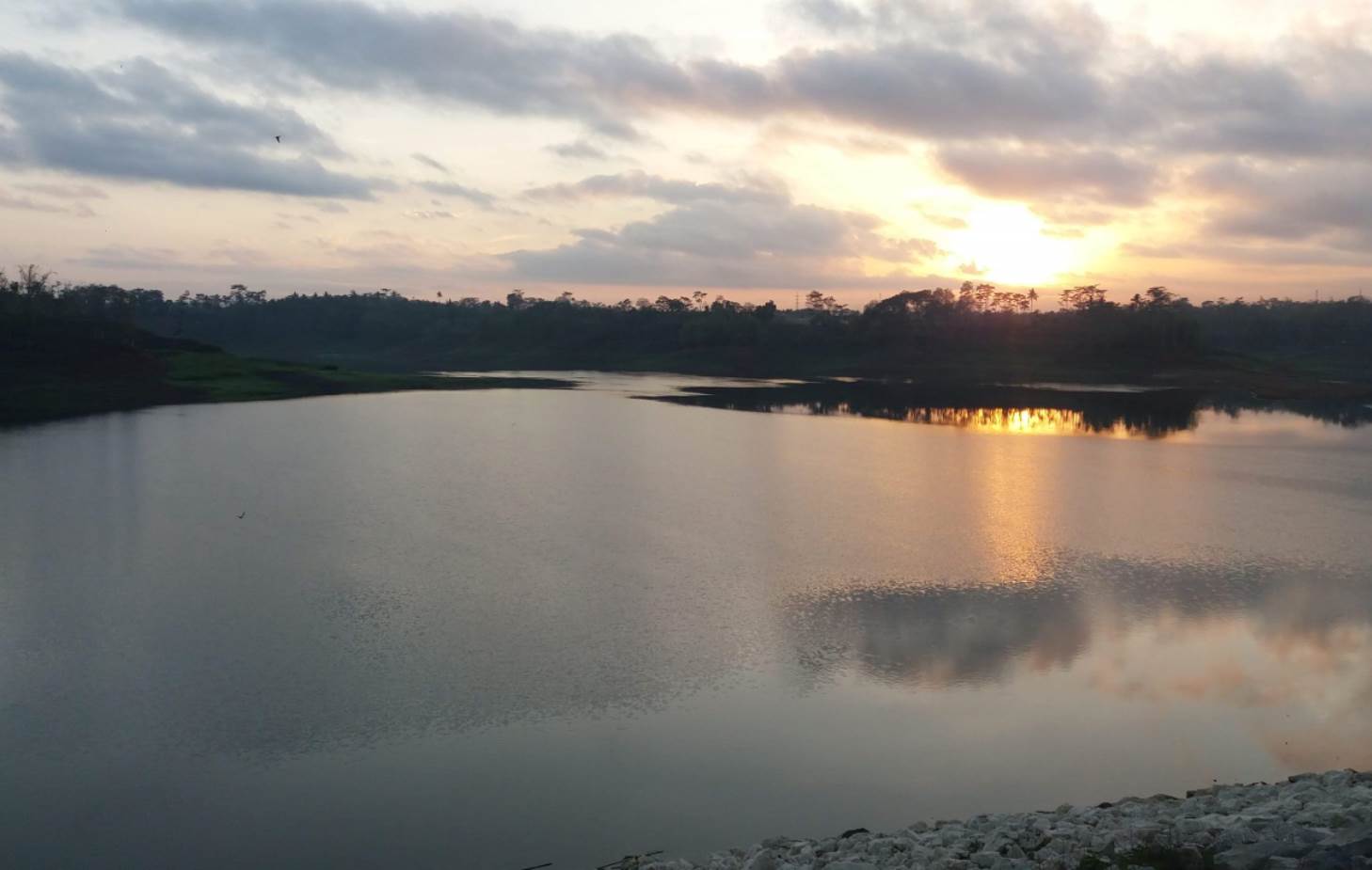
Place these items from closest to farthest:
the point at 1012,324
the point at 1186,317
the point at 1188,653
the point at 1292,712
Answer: the point at 1292,712 < the point at 1188,653 < the point at 1186,317 < the point at 1012,324

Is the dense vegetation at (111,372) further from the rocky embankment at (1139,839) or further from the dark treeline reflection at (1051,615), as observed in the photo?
the rocky embankment at (1139,839)

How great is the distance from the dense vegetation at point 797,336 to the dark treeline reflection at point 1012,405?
19.1 m

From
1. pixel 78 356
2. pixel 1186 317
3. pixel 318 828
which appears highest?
pixel 1186 317

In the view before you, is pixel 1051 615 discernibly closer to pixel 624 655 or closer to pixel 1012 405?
pixel 624 655

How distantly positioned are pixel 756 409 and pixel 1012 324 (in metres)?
75.5

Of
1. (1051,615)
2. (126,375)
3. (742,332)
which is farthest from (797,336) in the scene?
(1051,615)

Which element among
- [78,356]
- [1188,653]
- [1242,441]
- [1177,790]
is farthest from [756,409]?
[1177,790]

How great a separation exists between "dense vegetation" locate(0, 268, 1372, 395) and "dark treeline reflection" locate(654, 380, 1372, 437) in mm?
19134

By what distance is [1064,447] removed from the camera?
48.1m

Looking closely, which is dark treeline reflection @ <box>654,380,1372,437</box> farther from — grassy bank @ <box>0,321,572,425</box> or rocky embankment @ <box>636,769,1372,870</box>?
rocky embankment @ <box>636,769,1372,870</box>

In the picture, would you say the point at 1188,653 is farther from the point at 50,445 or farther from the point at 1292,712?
the point at 50,445

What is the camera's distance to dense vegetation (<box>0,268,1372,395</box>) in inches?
4373

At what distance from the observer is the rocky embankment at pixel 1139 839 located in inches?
370

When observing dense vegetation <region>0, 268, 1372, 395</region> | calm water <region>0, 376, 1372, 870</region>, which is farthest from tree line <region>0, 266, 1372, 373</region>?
calm water <region>0, 376, 1372, 870</region>
